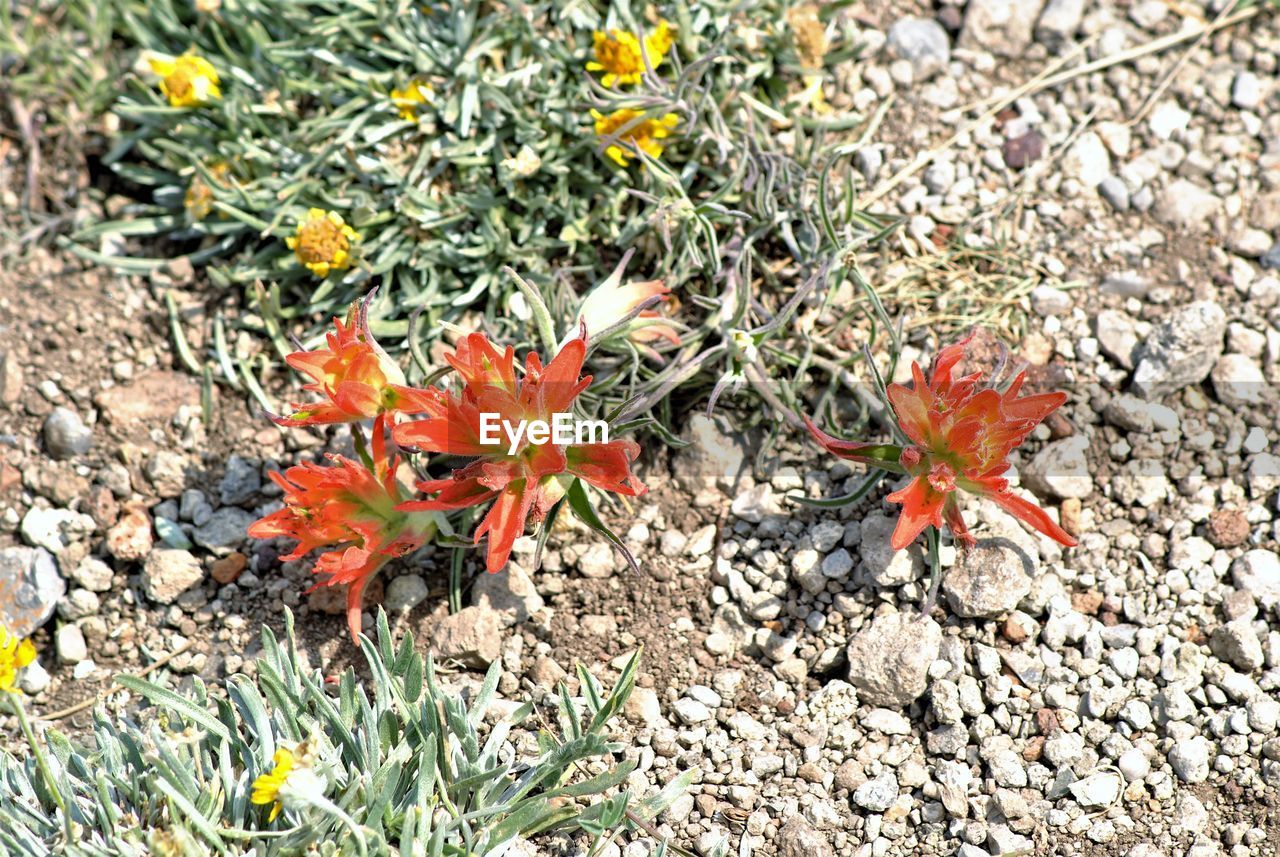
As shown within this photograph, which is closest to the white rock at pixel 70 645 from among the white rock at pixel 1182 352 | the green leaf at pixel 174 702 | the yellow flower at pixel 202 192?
the green leaf at pixel 174 702

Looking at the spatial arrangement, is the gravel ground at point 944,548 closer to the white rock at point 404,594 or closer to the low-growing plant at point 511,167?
the white rock at point 404,594

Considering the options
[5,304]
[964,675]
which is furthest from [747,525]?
[5,304]

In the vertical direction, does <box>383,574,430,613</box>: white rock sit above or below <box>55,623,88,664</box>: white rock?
above

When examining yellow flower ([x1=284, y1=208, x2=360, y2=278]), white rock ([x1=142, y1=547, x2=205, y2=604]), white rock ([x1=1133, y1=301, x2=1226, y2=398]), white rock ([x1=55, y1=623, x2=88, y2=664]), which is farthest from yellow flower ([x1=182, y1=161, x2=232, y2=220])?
white rock ([x1=1133, y1=301, x2=1226, y2=398])

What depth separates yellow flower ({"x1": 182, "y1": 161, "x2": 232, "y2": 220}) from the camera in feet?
10.7

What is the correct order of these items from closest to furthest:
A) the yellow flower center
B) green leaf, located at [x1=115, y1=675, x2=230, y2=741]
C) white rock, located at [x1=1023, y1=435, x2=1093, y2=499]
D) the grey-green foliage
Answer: the grey-green foliage → green leaf, located at [x1=115, y1=675, x2=230, y2=741] → white rock, located at [x1=1023, y1=435, x2=1093, y2=499] → the yellow flower center

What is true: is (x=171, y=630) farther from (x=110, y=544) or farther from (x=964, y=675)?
(x=964, y=675)

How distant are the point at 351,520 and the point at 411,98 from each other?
1302 millimetres

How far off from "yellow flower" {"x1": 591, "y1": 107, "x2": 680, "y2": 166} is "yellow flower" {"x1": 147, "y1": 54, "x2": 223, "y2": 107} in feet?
3.84

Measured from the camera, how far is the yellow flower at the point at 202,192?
10.7ft

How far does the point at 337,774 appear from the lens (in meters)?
2.31

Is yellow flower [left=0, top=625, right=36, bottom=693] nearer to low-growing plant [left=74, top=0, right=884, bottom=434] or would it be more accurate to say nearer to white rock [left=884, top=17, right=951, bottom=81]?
low-growing plant [left=74, top=0, right=884, bottom=434]

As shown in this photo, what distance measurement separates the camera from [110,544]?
291cm

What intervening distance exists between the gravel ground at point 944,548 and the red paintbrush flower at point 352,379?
49 cm
